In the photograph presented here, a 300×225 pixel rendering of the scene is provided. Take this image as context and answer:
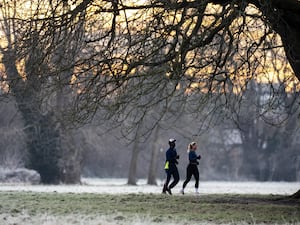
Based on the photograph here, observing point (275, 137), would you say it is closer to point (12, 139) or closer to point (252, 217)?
point (12, 139)

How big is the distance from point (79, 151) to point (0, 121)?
5.23 meters

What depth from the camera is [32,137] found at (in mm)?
41406

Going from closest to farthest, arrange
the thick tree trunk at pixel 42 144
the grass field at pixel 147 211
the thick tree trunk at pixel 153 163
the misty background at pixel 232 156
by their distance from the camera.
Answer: the grass field at pixel 147 211 → the thick tree trunk at pixel 42 144 → the thick tree trunk at pixel 153 163 → the misty background at pixel 232 156

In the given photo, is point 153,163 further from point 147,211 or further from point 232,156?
point 147,211

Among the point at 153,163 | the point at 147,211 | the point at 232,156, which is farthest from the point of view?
the point at 232,156

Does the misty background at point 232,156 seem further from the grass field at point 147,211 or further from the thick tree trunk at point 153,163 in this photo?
the grass field at point 147,211

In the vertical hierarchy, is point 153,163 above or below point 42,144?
below

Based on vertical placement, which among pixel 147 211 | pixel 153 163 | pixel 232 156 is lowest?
pixel 147 211

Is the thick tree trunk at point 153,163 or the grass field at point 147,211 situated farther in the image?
the thick tree trunk at point 153,163

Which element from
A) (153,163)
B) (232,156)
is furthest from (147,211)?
(232,156)

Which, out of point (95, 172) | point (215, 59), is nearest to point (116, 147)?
point (95, 172)

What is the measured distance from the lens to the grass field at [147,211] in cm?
1402

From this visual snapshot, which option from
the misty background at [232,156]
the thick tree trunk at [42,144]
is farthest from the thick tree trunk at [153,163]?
the misty background at [232,156]

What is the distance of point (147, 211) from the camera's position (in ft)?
53.3
